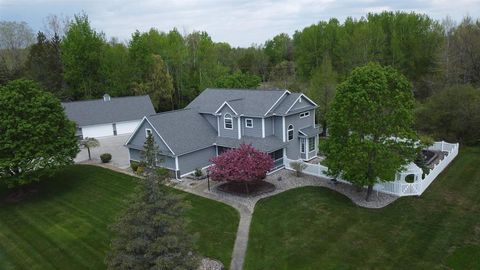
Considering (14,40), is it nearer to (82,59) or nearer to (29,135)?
(82,59)

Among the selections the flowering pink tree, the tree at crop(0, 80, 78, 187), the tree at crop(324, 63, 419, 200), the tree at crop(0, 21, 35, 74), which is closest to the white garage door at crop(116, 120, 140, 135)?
the tree at crop(0, 80, 78, 187)

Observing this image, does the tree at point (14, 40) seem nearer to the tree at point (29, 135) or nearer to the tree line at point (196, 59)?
the tree line at point (196, 59)

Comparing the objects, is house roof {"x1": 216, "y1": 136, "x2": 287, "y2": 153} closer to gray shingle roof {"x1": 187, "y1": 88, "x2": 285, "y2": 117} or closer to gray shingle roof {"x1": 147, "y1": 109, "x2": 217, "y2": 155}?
gray shingle roof {"x1": 147, "y1": 109, "x2": 217, "y2": 155}

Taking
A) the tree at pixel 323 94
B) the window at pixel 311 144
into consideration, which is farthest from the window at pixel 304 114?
the tree at pixel 323 94

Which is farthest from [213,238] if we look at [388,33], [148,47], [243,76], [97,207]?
[388,33]

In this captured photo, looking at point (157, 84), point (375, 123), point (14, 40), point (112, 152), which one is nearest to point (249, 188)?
point (375, 123)

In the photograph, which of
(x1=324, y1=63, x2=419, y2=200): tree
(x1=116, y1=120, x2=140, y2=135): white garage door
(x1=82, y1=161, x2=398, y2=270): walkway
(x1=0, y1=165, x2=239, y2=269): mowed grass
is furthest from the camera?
(x1=116, y1=120, x2=140, y2=135): white garage door

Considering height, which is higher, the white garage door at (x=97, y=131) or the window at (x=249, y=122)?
the window at (x=249, y=122)
